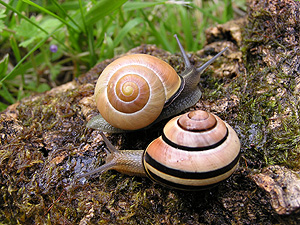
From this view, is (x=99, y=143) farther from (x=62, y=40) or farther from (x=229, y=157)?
(x=62, y=40)

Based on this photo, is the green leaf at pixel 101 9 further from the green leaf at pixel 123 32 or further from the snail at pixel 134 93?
the snail at pixel 134 93

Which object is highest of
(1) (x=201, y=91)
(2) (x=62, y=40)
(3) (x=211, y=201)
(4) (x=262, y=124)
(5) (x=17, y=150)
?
(2) (x=62, y=40)

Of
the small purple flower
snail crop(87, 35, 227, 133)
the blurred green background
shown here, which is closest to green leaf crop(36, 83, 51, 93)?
the blurred green background

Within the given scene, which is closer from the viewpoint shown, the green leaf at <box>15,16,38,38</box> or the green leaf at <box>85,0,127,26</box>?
the green leaf at <box>85,0,127,26</box>

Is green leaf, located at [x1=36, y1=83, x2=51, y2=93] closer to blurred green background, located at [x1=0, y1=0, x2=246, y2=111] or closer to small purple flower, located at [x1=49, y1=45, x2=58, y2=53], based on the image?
blurred green background, located at [x1=0, y1=0, x2=246, y2=111]

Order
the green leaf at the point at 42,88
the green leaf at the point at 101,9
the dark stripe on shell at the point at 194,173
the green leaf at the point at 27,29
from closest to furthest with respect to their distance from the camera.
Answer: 1. the dark stripe on shell at the point at 194,173
2. the green leaf at the point at 101,9
3. the green leaf at the point at 27,29
4. the green leaf at the point at 42,88

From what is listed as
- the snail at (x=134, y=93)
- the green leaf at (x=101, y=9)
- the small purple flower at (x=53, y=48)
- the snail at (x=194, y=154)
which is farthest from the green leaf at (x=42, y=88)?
the snail at (x=194, y=154)

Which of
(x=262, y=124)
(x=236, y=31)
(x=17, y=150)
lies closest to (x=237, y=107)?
(x=262, y=124)
